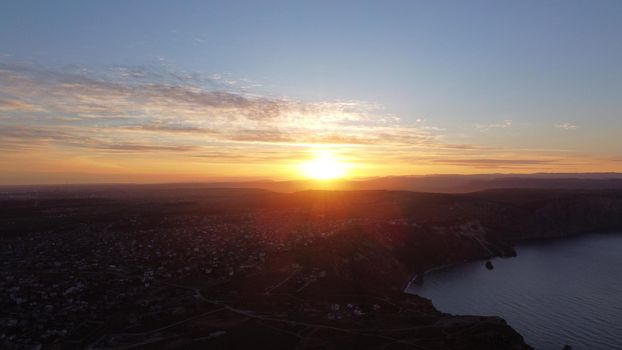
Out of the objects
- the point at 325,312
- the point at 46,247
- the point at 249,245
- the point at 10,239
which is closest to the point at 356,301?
the point at 325,312

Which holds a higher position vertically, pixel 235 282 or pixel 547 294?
pixel 235 282

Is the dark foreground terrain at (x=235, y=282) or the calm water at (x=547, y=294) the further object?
the calm water at (x=547, y=294)

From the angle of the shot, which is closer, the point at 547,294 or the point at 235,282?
the point at 235,282

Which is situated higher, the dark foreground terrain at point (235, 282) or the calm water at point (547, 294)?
the dark foreground terrain at point (235, 282)

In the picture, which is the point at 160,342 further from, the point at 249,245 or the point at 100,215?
the point at 100,215
